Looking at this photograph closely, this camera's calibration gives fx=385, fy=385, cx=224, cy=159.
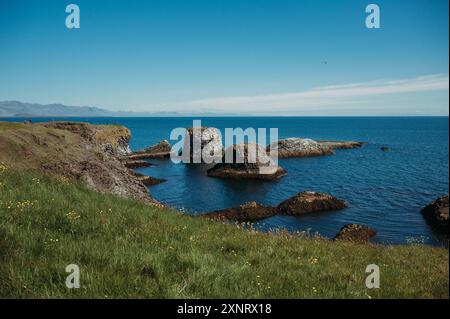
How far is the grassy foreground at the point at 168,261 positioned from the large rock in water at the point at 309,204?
94.3ft

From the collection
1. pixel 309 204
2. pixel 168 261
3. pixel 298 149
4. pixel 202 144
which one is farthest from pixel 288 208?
pixel 298 149

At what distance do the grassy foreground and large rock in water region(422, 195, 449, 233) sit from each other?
2696 cm

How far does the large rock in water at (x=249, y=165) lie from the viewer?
209 feet

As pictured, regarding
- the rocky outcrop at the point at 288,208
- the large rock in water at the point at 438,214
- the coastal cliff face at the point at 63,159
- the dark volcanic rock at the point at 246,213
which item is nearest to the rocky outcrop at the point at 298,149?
the rocky outcrop at the point at 288,208

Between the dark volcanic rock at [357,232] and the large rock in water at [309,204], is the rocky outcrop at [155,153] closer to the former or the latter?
the large rock in water at [309,204]

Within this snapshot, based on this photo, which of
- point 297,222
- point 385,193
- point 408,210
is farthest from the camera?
point 385,193

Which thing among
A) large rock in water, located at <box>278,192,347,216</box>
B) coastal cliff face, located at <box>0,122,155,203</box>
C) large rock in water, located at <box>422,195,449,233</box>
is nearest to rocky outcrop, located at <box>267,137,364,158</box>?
large rock in water, located at <box>278,192,347,216</box>

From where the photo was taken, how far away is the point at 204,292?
21.1 ft

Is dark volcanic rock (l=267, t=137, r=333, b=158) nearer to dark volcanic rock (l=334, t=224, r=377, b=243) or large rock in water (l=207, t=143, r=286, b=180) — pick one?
large rock in water (l=207, t=143, r=286, b=180)

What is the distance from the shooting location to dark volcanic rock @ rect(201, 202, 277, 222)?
1563 inches

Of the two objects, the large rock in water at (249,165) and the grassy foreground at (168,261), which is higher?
the grassy foreground at (168,261)

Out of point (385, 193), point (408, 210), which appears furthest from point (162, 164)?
point (408, 210)
